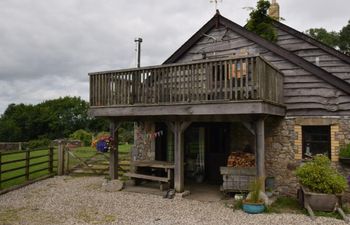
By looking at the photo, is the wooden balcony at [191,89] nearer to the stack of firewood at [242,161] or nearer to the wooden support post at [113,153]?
the wooden support post at [113,153]

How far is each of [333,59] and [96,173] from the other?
10.2 meters

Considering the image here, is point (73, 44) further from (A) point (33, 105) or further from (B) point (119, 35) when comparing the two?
(A) point (33, 105)

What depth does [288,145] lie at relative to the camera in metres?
9.77

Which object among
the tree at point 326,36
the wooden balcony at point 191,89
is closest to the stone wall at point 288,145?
the wooden balcony at point 191,89

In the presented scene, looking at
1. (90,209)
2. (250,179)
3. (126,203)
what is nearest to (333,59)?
(250,179)

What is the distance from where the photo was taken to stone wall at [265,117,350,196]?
9219 millimetres

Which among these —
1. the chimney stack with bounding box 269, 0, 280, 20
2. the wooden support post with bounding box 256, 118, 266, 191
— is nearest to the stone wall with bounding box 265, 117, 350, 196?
the wooden support post with bounding box 256, 118, 266, 191

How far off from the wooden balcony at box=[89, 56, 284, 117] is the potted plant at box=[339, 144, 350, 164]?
1962 mm

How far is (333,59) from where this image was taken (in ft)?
33.3

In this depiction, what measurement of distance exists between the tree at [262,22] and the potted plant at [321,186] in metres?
5.26

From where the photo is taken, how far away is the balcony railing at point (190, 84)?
7.84m

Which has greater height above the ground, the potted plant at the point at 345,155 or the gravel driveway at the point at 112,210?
the potted plant at the point at 345,155

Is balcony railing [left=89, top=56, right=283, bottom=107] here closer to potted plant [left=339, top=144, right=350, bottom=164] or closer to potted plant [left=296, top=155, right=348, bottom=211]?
potted plant [left=296, top=155, right=348, bottom=211]

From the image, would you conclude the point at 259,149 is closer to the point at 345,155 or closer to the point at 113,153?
the point at 345,155
